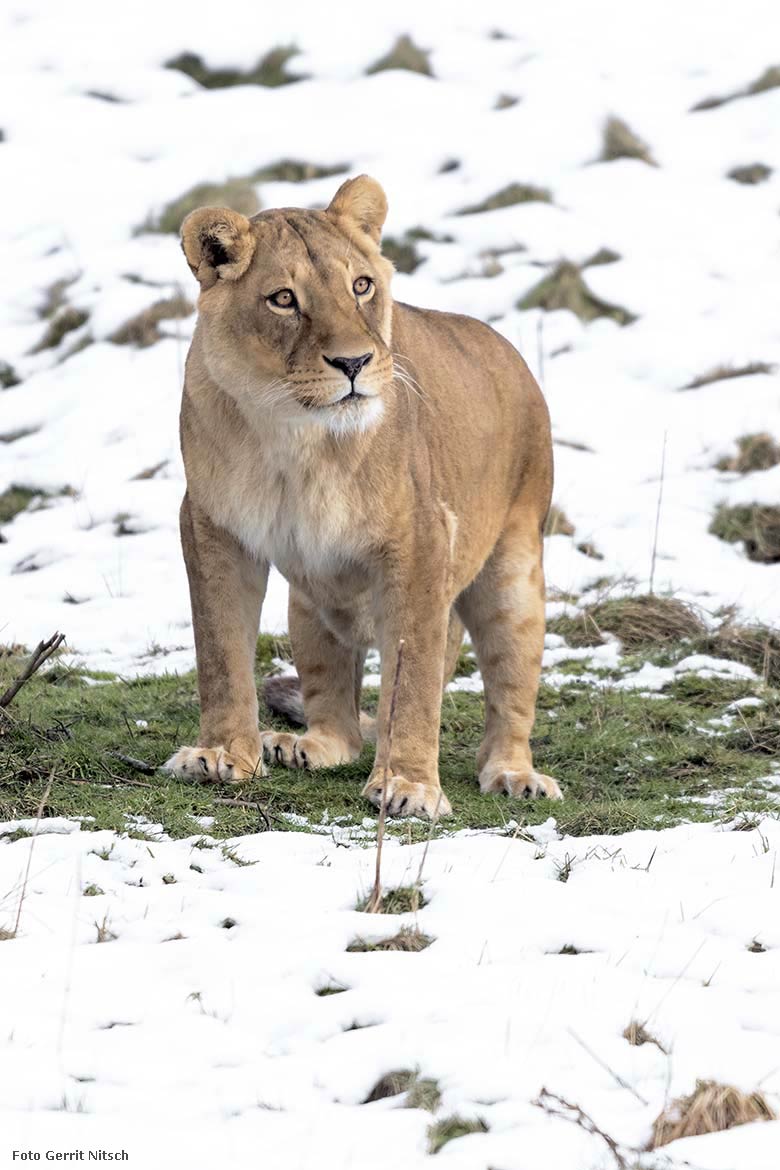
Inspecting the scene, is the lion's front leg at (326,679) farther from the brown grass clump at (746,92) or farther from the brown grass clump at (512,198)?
the brown grass clump at (746,92)

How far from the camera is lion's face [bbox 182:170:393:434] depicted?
4.59m

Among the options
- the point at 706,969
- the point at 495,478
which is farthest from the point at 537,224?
the point at 706,969

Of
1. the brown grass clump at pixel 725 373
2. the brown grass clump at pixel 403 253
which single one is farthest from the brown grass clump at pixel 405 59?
the brown grass clump at pixel 725 373

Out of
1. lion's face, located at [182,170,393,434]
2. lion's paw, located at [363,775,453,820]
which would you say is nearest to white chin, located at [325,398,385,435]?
lion's face, located at [182,170,393,434]

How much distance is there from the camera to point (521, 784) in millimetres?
5270

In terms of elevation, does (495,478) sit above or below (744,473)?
above

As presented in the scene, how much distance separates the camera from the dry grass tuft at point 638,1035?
2.85 m

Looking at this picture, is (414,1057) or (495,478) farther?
(495,478)

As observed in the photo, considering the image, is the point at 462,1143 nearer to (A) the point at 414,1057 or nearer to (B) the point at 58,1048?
(A) the point at 414,1057

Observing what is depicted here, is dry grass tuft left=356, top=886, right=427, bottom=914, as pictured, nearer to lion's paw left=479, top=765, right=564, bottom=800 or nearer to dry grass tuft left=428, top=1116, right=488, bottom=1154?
dry grass tuft left=428, top=1116, right=488, bottom=1154

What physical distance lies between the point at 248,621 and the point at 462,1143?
110 inches

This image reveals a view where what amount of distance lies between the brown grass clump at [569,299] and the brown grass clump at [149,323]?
240 cm

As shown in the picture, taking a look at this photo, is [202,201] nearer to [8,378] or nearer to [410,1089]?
[8,378]

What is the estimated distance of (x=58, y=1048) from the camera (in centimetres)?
273
